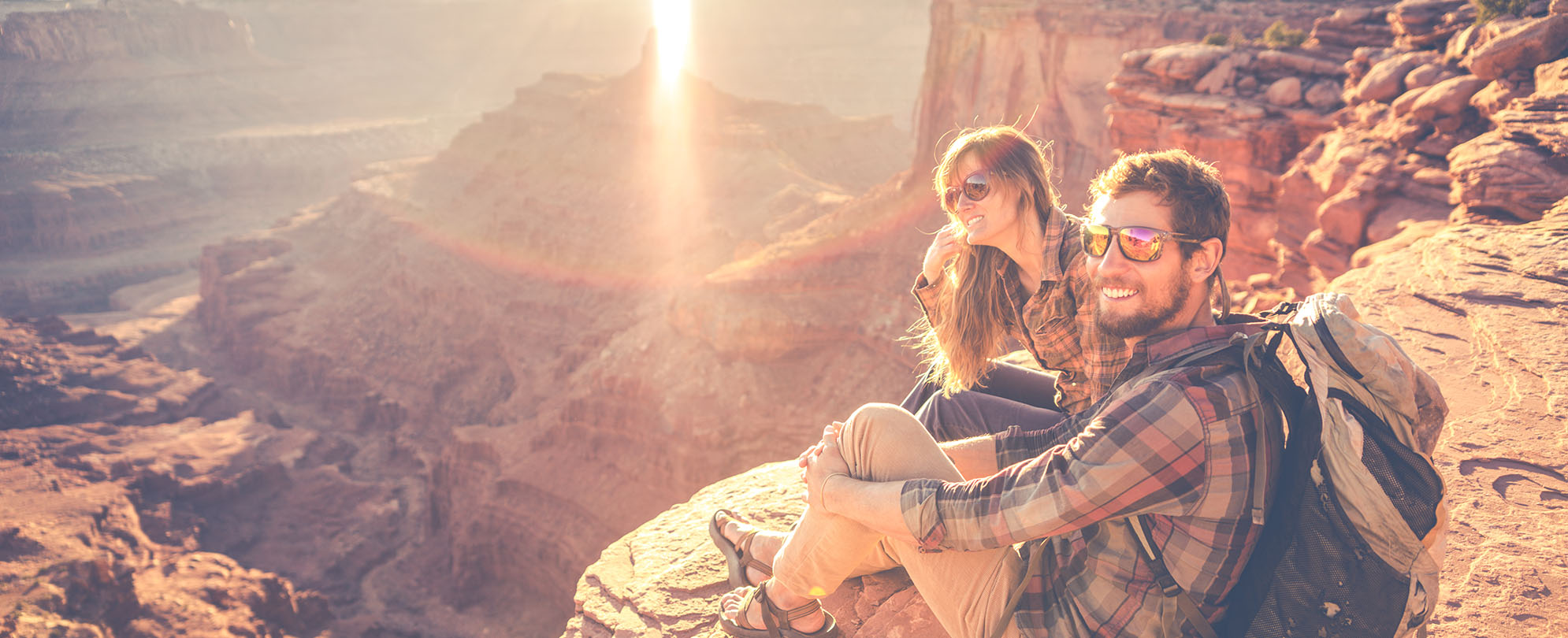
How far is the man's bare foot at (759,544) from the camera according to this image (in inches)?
154

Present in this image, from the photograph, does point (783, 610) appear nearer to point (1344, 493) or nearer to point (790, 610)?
point (790, 610)

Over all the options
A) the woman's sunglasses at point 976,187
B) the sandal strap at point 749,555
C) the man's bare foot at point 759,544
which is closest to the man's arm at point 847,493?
the man's bare foot at point 759,544

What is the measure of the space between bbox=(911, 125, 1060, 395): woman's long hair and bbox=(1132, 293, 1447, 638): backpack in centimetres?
146

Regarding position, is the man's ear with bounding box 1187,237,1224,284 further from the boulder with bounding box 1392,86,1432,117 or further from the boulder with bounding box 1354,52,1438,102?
the boulder with bounding box 1354,52,1438,102

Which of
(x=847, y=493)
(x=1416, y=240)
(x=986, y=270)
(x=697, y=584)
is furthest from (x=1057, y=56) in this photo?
(x=847, y=493)

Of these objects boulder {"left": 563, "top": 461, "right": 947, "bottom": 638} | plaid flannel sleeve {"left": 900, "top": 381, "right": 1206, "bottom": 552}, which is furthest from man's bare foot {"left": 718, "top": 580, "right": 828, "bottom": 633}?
plaid flannel sleeve {"left": 900, "top": 381, "right": 1206, "bottom": 552}

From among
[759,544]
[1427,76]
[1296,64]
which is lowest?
[759,544]

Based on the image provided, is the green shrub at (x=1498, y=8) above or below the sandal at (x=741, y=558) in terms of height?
above

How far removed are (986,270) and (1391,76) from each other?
9.22 m

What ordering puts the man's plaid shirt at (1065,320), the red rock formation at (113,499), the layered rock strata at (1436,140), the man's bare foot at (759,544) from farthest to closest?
the red rock formation at (113,499)
the layered rock strata at (1436,140)
the man's bare foot at (759,544)
the man's plaid shirt at (1065,320)

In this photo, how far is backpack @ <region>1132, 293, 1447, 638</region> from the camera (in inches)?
85.8

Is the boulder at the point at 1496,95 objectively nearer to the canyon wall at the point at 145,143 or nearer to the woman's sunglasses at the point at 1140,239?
the woman's sunglasses at the point at 1140,239

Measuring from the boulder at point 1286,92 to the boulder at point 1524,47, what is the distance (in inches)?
125

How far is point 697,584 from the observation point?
4.80 meters
